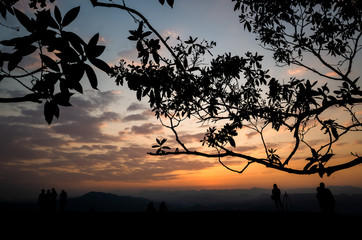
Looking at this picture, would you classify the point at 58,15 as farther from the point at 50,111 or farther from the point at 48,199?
the point at 48,199

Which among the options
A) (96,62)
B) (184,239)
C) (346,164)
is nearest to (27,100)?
(96,62)

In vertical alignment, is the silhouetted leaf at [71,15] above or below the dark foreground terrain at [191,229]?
above

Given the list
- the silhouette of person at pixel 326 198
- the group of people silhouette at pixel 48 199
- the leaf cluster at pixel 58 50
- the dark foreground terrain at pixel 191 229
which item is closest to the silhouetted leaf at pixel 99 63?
the leaf cluster at pixel 58 50

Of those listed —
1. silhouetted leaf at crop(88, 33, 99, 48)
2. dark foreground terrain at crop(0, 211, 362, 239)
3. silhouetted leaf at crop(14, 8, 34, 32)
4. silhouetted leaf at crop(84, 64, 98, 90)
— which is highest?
silhouetted leaf at crop(14, 8, 34, 32)

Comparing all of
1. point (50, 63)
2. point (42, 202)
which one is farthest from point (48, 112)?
point (42, 202)

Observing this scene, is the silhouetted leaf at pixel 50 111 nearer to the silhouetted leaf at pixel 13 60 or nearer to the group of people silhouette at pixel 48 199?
the silhouetted leaf at pixel 13 60

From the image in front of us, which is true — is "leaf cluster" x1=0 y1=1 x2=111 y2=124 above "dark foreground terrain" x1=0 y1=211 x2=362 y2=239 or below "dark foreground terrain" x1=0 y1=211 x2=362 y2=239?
above

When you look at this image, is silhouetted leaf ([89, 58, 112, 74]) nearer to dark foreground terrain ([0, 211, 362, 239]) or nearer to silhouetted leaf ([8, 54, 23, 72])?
silhouetted leaf ([8, 54, 23, 72])

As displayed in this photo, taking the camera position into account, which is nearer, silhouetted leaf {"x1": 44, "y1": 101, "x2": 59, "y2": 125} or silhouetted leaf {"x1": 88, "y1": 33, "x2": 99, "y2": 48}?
silhouetted leaf {"x1": 88, "y1": 33, "x2": 99, "y2": 48}

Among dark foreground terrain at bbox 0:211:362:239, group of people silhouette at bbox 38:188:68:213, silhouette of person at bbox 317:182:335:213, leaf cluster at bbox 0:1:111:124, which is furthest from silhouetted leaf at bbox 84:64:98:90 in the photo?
group of people silhouette at bbox 38:188:68:213

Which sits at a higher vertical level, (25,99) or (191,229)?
(25,99)

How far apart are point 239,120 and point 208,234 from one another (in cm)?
712

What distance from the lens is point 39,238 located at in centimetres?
1130

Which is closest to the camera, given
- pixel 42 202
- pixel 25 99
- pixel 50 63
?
pixel 50 63
